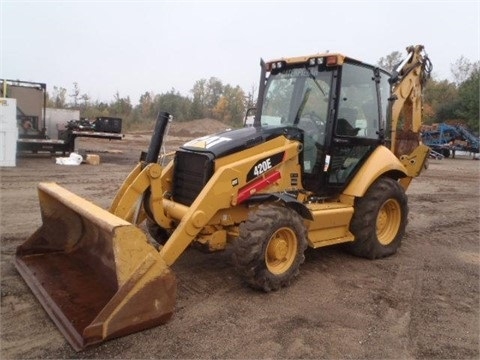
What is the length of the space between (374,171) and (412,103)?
5.99 ft

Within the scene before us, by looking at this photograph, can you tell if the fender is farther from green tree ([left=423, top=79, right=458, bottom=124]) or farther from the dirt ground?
green tree ([left=423, top=79, right=458, bottom=124])

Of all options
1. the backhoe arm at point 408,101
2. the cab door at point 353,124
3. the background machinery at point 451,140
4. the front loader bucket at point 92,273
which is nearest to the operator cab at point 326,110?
the cab door at point 353,124

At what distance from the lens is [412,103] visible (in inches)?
266

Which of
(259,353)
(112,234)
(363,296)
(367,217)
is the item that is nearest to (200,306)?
(259,353)

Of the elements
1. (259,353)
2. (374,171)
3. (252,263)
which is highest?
(374,171)

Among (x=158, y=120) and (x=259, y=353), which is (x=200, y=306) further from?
(x=158, y=120)

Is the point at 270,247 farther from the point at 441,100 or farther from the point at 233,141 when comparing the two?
the point at 441,100

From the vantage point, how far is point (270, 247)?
14.4ft

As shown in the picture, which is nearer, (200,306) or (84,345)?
(84,345)

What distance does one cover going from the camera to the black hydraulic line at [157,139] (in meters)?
4.39

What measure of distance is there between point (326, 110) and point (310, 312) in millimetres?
2381

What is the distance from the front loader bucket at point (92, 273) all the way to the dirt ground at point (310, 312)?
0.13 meters

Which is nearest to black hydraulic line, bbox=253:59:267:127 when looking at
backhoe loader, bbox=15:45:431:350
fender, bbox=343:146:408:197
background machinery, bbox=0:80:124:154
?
backhoe loader, bbox=15:45:431:350

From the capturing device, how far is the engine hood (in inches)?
179
